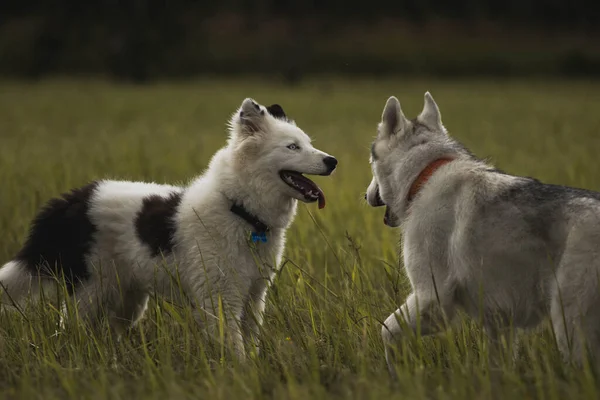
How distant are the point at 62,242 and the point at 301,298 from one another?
1.61 metres

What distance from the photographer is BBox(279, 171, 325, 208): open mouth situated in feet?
15.5

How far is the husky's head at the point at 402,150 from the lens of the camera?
13.3 ft

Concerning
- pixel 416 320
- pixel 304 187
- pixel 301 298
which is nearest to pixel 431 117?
pixel 304 187

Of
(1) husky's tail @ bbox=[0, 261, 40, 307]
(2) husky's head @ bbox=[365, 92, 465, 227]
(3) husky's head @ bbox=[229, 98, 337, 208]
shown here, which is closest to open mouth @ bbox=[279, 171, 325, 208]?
(3) husky's head @ bbox=[229, 98, 337, 208]

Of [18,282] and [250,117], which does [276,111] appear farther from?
→ [18,282]

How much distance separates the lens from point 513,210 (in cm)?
337

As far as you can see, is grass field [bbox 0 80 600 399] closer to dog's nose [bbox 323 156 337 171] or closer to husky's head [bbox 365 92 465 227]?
husky's head [bbox 365 92 465 227]

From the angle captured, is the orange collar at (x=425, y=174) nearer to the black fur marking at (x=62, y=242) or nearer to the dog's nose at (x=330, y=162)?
the dog's nose at (x=330, y=162)

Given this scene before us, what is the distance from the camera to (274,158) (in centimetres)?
480

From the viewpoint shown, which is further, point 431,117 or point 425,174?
point 431,117

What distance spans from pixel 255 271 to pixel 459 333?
1412mm

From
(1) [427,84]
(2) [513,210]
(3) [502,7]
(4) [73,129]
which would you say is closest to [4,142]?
(4) [73,129]

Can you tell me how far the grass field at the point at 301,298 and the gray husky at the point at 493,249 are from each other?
17 cm

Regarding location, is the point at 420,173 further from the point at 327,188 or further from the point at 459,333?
the point at 327,188
